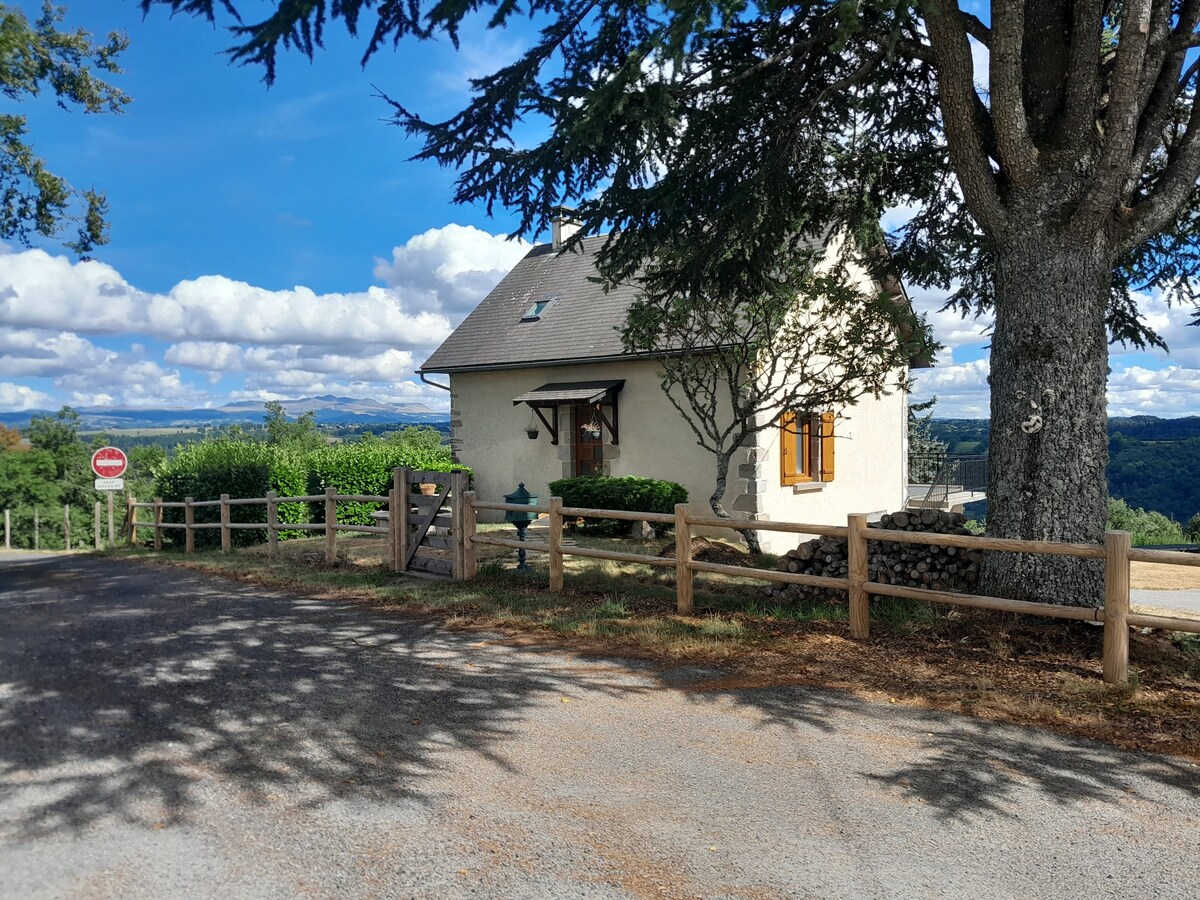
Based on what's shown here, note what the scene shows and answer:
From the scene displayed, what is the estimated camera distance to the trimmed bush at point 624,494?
1477 centimetres

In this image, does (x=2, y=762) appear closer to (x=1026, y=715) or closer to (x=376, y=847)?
(x=376, y=847)

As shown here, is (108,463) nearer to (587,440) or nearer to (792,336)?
(587,440)

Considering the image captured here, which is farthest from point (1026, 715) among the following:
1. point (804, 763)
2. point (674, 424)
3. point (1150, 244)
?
point (674, 424)

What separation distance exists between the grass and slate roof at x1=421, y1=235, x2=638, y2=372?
25.8ft

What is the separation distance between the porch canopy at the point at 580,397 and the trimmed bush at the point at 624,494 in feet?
5.67

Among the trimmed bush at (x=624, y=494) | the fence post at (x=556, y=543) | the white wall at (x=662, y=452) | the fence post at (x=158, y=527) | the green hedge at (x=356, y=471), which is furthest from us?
the green hedge at (x=356, y=471)

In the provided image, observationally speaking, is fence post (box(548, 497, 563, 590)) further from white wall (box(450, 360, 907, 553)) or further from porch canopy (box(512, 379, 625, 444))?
porch canopy (box(512, 379, 625, 444))

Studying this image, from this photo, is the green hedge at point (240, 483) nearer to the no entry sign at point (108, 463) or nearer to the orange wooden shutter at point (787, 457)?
the no entry sign at point (108, 463)

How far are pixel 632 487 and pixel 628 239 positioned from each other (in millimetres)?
6808

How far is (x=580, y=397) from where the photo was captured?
53.8 ft

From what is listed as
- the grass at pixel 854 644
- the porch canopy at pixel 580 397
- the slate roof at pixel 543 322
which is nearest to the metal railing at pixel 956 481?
the porch canopy at pixel 580 397

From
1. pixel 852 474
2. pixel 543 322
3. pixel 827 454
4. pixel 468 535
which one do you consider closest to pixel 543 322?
pixel 543 322

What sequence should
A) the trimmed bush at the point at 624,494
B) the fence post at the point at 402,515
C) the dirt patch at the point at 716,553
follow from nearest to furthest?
1. the fence post at the point at 402,515
2. the dirt patch at the point at 716,553
3. the trimmed bush at the point at 624,494

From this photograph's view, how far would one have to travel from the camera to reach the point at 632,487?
1483cm
